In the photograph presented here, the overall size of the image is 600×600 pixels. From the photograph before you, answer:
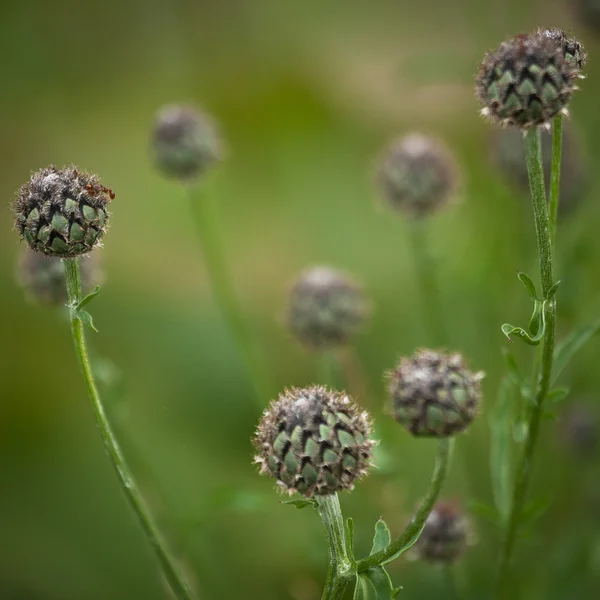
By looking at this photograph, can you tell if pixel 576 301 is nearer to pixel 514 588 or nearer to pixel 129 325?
pixel 514 588

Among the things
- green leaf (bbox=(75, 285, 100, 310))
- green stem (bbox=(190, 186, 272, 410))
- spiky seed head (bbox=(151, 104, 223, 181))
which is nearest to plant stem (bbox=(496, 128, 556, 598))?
green leaf (bbox=(75, 285, 100, 310))

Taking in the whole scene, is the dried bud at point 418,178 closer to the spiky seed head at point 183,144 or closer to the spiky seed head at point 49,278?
the spiky seed head at point 183,144

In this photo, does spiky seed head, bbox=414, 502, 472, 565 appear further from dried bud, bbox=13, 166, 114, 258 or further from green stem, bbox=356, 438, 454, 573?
dried bud, bbox=13, 166, 114, 258

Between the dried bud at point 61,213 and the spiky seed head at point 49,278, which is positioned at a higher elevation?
the dried bud at point 61,213

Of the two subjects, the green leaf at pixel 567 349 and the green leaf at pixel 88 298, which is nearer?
the green leaf at pixel 88 298

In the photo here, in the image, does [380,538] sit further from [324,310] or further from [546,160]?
[546,160]

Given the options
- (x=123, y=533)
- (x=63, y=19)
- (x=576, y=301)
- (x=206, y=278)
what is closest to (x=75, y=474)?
(x=123, y=533)

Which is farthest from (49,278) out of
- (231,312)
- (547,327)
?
(547,327)

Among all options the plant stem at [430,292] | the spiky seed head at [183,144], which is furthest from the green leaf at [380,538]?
the spiky seed head at [183,144]
